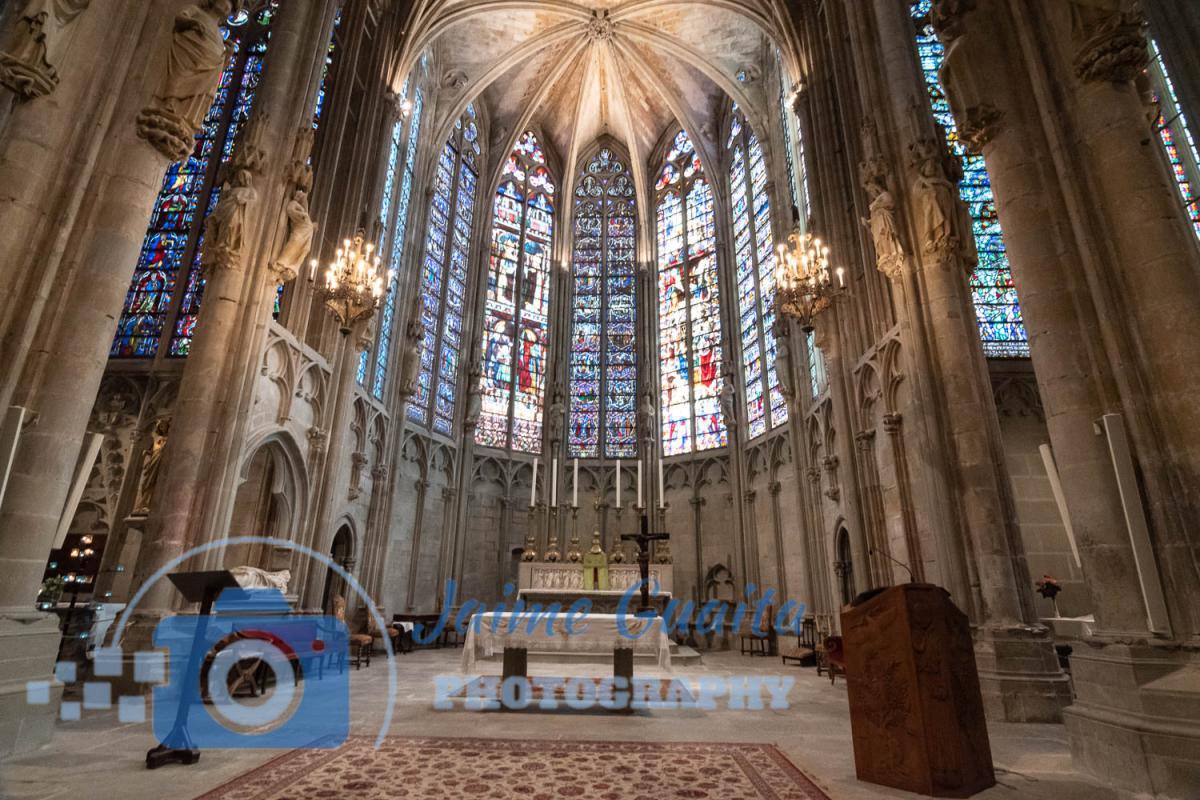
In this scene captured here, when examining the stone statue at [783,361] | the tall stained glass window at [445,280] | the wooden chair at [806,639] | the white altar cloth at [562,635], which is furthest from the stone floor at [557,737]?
the tall stained glass window at [445,280]

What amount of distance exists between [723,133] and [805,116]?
7958mm

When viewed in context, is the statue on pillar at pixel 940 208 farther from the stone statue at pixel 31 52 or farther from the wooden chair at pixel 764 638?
the wooden chair at pixel 764 638

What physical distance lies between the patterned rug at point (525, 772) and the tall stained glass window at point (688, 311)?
14.5 metres

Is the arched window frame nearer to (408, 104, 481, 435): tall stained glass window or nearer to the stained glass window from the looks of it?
(408, 104, 481, 435): tall stained glass window

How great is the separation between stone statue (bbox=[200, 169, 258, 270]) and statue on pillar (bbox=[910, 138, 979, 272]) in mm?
8823

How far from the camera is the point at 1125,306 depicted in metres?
4.30

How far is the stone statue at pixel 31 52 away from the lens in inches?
177

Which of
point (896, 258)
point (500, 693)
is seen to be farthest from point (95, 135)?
point (896, 258)

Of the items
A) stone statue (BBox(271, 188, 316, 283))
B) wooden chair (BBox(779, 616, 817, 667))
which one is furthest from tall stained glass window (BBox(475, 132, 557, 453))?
stone statue (BBox(271, 188, 316, 283))

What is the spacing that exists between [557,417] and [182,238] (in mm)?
10700

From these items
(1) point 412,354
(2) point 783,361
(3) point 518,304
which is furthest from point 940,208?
(3) point 518,304

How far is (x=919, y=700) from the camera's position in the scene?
3.66m

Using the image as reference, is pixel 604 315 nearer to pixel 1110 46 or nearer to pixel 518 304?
pixel 518 304

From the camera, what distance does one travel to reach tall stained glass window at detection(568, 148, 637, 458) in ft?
65.9
